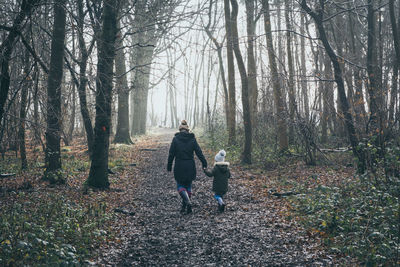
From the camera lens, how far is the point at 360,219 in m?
5.95

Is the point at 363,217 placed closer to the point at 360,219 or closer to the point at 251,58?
the point at 360,219

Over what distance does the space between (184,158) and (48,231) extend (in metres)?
3.57

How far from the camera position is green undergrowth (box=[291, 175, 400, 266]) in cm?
471

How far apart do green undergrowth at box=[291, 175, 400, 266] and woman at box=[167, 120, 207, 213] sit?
261cm

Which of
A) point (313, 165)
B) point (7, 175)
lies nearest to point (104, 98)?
point (7, 175)

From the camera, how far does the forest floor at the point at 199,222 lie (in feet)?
17.2

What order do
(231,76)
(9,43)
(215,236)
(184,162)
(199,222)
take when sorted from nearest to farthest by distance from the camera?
(215,236) < (9,43) < (199,222) < (184,162) < (231,76)

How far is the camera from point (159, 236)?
6359mm

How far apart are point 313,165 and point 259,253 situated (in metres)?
7.79

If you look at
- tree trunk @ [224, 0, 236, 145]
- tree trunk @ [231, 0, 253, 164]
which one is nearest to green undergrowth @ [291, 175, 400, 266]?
tree trunk @ [231, 0, 253, 164]

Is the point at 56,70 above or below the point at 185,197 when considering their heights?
above

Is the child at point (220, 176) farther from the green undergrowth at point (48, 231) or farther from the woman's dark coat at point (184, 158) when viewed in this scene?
the green undergrowth at point (48, 231)

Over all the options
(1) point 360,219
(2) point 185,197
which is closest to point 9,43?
(2) point 185,197

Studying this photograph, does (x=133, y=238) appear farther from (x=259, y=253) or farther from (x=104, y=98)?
(x=104, y=98)
